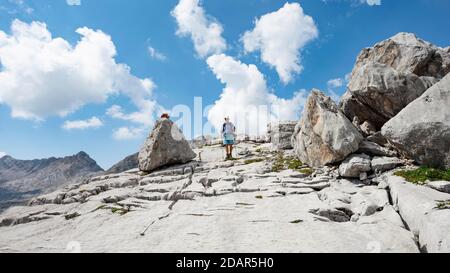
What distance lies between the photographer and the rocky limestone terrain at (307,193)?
1374 centimetres

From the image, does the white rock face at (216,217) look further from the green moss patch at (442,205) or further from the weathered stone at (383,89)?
the weathered stone at (383,89)

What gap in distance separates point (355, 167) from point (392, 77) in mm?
9141

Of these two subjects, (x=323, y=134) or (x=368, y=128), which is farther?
(x=368, y=128)

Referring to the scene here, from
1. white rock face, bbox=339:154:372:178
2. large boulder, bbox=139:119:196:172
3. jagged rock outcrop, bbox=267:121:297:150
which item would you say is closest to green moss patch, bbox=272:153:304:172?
white rock face, bbox=339:154:372:178

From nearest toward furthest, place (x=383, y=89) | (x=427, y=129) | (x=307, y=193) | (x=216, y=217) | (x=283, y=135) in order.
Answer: (x=216, y=217) < (x=427, y=129) < (x=307, y=193) < (x=383, y=89) < (x=283, y=135)

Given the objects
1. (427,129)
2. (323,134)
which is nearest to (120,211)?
(323,134)

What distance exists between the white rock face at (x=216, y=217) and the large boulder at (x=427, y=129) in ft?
13.5

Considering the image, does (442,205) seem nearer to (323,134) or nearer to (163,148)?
(323,134)

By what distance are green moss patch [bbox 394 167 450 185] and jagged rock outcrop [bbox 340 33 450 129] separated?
753 cm


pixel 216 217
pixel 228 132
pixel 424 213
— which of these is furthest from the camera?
pixel 228 132

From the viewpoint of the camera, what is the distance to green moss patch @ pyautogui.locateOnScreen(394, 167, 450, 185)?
706 inches

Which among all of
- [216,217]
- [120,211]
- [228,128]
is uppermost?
[228,128]

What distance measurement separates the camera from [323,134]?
24.0m

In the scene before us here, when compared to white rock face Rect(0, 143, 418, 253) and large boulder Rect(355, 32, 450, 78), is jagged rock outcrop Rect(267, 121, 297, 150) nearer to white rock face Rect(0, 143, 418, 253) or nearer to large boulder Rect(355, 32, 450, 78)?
white rock face Rect(0, 143, 418, 253)
